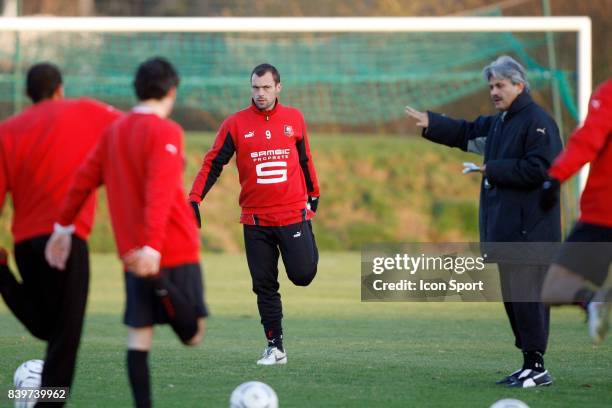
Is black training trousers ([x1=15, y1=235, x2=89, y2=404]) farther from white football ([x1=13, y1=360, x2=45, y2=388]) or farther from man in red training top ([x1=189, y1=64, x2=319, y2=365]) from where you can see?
man in red training top ([x1=189, y1=64, x2=319, y2=365])

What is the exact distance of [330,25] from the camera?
16531mm

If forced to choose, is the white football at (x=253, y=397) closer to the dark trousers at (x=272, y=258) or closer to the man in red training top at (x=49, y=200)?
the man in red training top at (x=49, y=200)

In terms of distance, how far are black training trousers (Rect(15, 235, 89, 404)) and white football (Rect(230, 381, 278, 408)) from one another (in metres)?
0.93

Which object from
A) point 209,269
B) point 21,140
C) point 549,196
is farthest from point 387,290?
point 21,140

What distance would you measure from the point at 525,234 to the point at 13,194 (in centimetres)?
339

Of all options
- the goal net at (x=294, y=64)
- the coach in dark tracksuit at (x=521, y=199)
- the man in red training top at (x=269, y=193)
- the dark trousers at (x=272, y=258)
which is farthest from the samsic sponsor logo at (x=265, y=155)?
the goal net at (x=294, y=64)

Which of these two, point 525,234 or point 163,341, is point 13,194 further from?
point 163,341

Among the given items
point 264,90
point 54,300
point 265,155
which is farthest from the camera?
point 265,155

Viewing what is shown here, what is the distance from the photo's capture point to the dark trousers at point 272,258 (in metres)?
8.90

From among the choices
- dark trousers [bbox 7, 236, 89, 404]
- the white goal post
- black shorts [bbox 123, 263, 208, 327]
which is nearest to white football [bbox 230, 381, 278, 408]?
black shorts [bbox 123, 263, 208, 327]

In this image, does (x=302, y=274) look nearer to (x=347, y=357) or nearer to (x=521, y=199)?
(x=347, y=357)

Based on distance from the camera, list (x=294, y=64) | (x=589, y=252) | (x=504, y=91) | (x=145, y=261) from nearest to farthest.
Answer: (x=145, y=261) < (x=589, y=252) < (x=504, y=91) < (x=294, y=64)

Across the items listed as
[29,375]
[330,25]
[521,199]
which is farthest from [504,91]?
[330,25]

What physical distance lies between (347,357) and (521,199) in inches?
90.1
